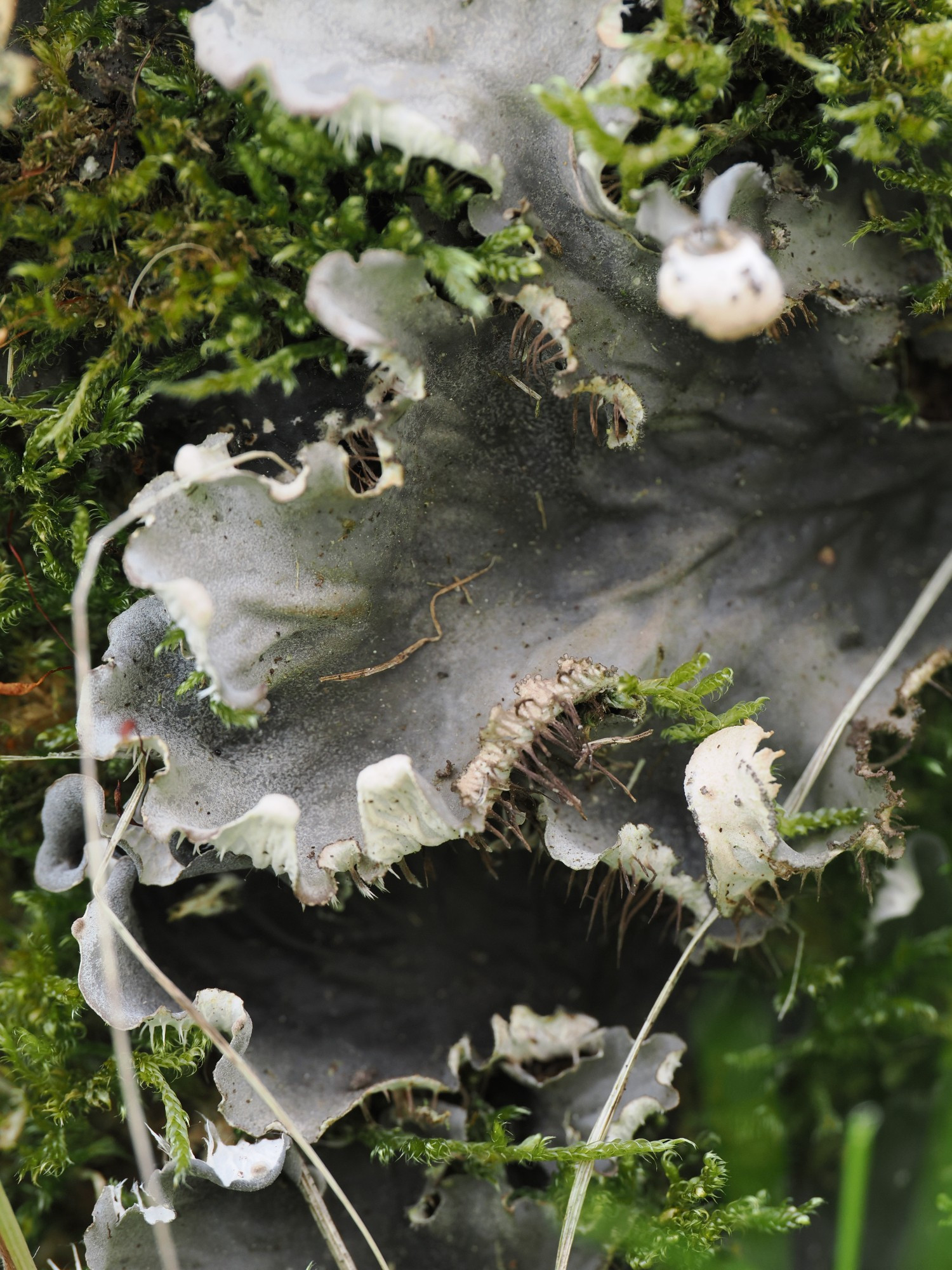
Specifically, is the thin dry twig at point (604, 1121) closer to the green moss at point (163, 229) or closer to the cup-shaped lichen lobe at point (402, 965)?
the cup-shaped lichen lobe at point (402, 965)

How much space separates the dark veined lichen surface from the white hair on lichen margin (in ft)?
0.05

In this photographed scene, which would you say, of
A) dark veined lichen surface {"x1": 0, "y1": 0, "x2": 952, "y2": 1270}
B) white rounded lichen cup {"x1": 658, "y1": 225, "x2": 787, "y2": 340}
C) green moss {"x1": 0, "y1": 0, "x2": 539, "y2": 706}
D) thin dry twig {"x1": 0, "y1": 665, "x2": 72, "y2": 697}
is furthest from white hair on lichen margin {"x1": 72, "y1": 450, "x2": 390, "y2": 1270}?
white rounded lichen cup {"x1": 658, "y1": 225, "x2": 787, "y2": 340}

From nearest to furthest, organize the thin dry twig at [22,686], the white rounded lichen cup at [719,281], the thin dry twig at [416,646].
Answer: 1. the white rounded lichen cup at [719,281]
2. the thin dry twig at [416,646]
3. the thin dry twig at [22,686]

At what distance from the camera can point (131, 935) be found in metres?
1.38

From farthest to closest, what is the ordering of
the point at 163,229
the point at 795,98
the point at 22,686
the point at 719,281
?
the point at 22,686
the point at 795,98
the point at 163,229
the point at 719,281

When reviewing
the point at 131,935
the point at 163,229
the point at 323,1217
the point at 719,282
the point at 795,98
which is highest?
the point at 795,98

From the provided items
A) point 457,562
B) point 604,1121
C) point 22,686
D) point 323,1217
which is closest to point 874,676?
point 457,562

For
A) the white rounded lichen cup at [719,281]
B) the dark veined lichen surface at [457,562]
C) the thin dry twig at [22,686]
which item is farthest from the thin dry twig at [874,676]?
the thin dry twig at [22,686]

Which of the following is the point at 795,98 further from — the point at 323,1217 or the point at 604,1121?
the point at 323,1217

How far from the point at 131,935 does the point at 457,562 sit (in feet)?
2.32

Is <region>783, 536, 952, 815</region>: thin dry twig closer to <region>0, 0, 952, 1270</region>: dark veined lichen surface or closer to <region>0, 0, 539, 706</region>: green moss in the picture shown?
<region>0, 0, 952, 1270</region>: dark veined lichen surface

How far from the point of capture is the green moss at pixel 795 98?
120cm

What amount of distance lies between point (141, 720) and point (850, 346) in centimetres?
122

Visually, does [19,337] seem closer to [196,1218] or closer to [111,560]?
[111,560]
